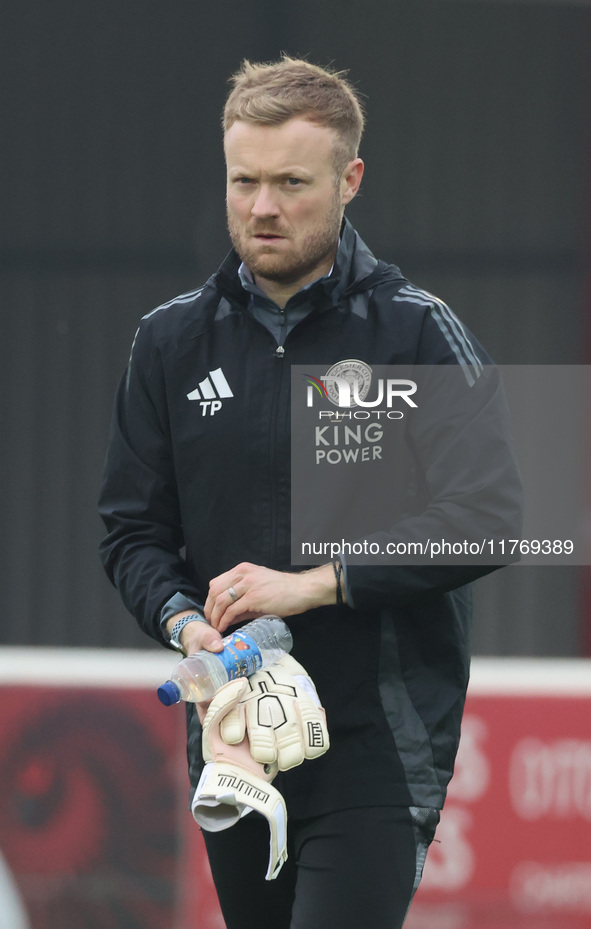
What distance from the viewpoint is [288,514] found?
1989 millimetres

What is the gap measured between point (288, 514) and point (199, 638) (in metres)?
0.25

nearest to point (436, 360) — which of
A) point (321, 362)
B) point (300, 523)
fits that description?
point (321, 362)

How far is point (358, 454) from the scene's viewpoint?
2020 millimetres

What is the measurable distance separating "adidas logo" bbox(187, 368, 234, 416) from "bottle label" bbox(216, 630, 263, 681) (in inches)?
15.5

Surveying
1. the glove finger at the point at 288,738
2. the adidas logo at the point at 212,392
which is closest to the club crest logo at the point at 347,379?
the adidas logo at the point at 212,392

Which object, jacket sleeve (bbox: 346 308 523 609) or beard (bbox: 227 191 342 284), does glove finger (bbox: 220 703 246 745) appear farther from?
beard (bbox: 227 191 342 284)

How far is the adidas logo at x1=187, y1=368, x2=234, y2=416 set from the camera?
Result: 2.04 metres

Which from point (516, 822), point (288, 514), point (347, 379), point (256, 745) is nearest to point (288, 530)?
point (288, 514)

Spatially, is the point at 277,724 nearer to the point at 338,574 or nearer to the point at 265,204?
the point at 338,574

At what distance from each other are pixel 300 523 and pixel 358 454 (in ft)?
0.48

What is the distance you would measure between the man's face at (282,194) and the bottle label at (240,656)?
1.93ft

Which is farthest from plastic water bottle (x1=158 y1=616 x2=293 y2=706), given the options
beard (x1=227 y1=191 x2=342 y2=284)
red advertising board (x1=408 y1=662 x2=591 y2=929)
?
red advertising board (x1=408 y1=662 x2=591 y2=929)

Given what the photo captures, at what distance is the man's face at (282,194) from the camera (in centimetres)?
194

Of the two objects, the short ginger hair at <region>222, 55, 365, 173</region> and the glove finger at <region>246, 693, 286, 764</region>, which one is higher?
the short ginger hair at <region>222, 55, 365, 173</region>
